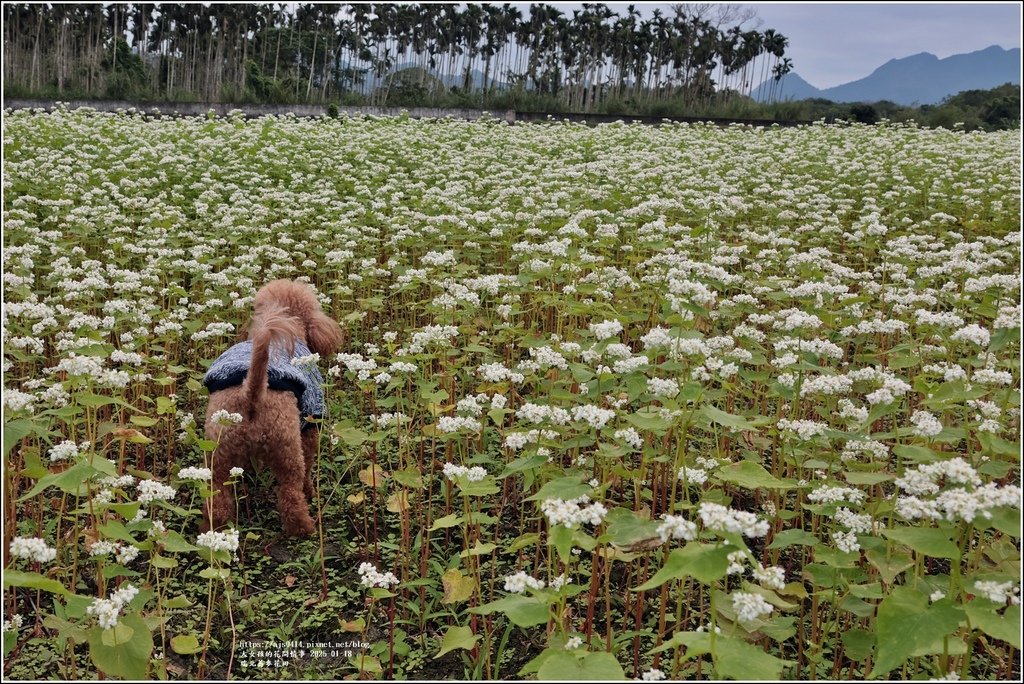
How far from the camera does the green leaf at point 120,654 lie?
98.7 inches

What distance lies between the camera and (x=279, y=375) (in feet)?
13.4

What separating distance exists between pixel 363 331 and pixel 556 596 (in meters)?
4.60

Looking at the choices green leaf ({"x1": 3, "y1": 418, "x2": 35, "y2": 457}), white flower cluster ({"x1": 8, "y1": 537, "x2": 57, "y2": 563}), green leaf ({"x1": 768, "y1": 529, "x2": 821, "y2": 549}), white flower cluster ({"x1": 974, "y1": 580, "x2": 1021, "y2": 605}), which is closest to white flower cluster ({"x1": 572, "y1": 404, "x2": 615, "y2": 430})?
green leaf ({"x1": 768, "y1": 529, "x2": 821, "y2": 549})

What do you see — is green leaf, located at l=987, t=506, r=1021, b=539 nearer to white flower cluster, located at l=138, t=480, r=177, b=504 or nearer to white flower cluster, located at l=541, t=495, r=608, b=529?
white flower cluster, located at l=541, t=495, r=608, b=529

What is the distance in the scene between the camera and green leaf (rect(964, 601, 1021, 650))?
2.10m

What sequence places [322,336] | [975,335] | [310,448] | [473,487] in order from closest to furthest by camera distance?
[473,487]
[975,335]
[310,448]
[322,336]

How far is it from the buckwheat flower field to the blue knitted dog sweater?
209 mm

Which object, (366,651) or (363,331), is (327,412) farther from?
(366,651)

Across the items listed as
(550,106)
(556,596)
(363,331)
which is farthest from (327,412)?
(550,106)

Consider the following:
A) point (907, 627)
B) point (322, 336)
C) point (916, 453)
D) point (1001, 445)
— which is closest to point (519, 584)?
point (907, 627)

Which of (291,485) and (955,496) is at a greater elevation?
(955,496)

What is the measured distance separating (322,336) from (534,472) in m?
2.38

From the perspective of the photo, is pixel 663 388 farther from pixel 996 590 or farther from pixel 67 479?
pixel 67 479

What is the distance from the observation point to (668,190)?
955 cm
